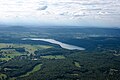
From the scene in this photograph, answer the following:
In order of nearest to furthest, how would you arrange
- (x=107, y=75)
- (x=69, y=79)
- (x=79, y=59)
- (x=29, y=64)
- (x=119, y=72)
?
(x=69, y=79) → (x=107, y=75) → (x=119, y=72) → (x=29, y=64) → (x=79, y=59)

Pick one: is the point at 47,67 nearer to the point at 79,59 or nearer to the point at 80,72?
the point at 80,72

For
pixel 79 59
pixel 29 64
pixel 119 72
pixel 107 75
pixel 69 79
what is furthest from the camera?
pixel 79 59

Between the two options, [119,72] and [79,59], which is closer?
[119,72]

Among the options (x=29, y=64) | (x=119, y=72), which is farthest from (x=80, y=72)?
(x=29, y=64)

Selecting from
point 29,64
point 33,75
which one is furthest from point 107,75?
point 29,64

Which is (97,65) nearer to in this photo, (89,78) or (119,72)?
(119,72)

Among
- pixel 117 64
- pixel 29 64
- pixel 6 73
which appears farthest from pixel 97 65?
pixel 6 73

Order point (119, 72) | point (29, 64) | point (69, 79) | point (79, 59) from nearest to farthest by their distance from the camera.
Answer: point (69, 79)
point (119, 72)
point (29, 64)
point (79, 59)

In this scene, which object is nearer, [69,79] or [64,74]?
[69,79]
